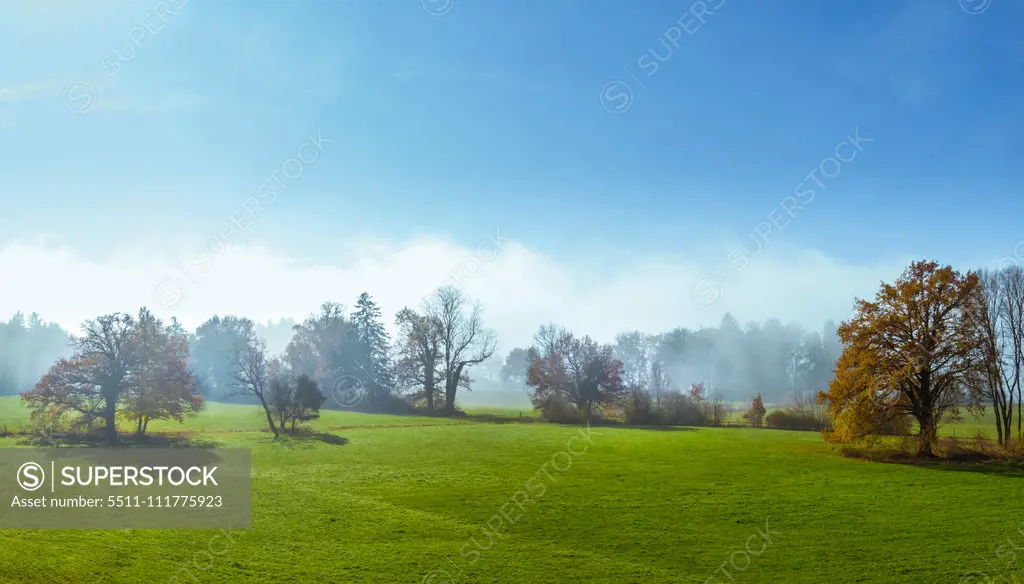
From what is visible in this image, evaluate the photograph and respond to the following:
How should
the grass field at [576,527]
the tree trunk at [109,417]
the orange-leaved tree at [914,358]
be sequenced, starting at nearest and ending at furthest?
the grass field at [576,527] < the orange-leaved tree at [914,358] < the tree trunk at [109,417]

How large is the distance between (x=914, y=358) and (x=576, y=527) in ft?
77.2

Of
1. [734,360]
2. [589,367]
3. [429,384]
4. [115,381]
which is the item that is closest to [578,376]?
[589,367]

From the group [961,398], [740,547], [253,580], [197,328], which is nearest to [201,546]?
[253,580]

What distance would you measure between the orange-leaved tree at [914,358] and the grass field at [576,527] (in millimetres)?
3404

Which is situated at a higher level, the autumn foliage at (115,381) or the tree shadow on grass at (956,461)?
the autumn foliage at (115,381)

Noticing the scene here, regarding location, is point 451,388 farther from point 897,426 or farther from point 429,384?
point 897,426

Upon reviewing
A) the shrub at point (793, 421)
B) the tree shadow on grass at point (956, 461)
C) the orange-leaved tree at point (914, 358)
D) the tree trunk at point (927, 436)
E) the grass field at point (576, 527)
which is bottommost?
the shrub at point (793, 421)

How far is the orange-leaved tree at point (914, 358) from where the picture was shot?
1182 inches

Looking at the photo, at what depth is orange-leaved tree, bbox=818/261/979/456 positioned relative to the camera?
1182 inches

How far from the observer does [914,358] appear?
3016cm

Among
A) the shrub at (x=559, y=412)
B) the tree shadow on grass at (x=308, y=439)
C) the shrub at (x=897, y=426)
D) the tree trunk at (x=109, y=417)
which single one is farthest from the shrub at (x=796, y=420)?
the tree trunk at (x=109, y=417)

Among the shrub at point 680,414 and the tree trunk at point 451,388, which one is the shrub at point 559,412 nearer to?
the shrub at point 680,414

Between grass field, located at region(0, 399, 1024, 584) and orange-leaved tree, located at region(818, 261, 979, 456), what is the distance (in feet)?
11.2

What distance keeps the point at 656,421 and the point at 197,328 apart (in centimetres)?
6911
